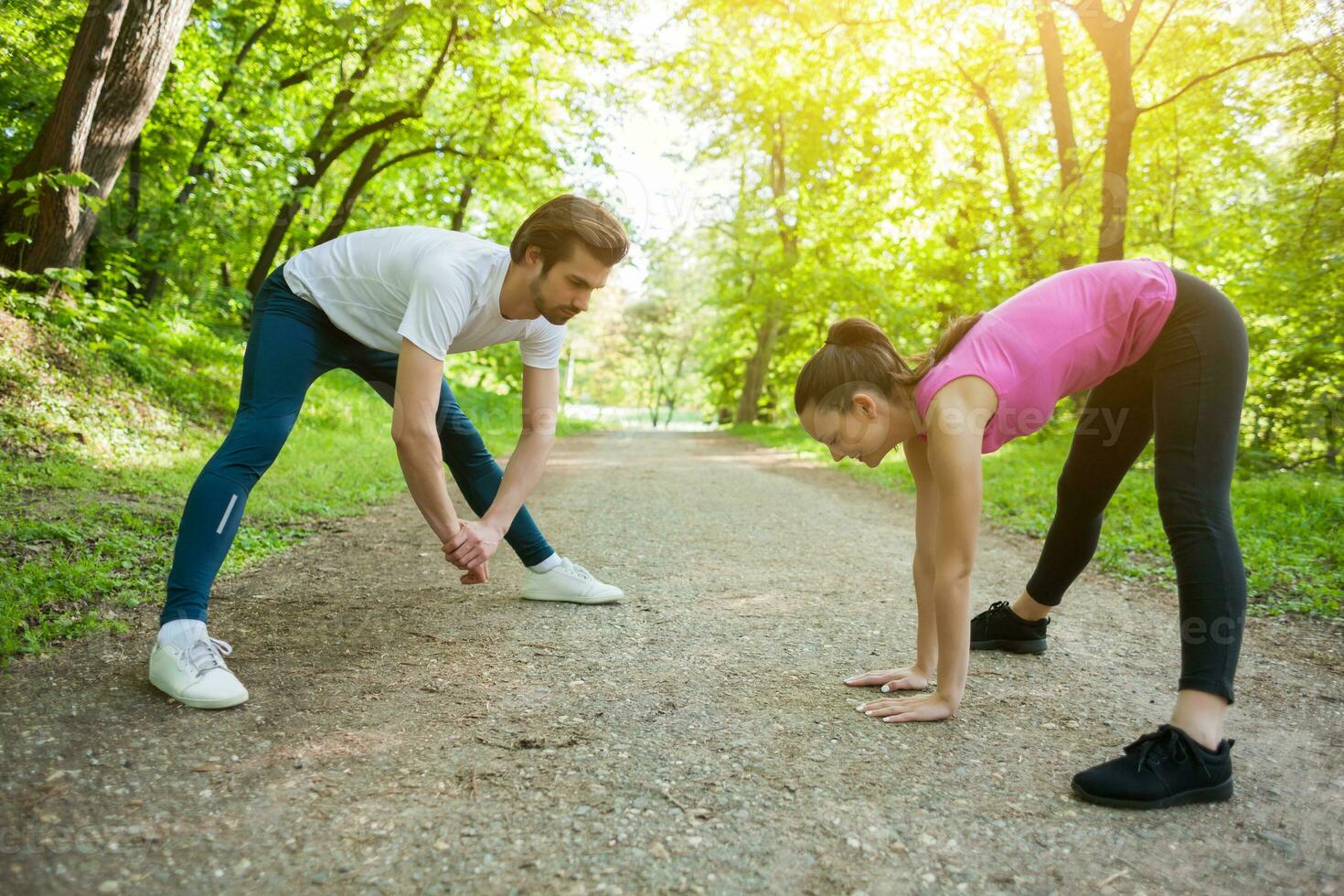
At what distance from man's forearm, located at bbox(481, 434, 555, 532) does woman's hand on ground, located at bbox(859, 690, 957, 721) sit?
1.38 m

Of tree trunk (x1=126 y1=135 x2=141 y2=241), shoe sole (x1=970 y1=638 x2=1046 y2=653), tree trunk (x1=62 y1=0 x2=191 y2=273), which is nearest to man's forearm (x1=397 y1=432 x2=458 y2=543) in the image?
shoe sole (x1=970 y1=638 x2=1046 y2=653)

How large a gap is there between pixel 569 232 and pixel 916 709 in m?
1.79

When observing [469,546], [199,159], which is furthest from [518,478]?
[199,159]

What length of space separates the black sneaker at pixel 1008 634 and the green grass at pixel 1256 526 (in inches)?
61.0

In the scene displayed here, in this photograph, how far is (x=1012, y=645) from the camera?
124 inches

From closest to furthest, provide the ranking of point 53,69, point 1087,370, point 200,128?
point 1087,370
point 53,69
point 200,128

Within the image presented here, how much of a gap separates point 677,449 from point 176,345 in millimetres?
7898

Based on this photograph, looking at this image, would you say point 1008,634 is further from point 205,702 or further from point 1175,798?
point 205,702

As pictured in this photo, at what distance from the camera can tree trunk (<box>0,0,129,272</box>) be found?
588 centimetres

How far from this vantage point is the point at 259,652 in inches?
109

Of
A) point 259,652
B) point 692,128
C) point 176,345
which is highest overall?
point 692,128

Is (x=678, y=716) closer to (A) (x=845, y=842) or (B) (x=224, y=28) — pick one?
(A) (x=845, y=842)

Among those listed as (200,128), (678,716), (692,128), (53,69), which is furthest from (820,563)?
(692,128)

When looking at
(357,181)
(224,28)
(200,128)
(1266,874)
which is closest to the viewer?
(1266,874)
